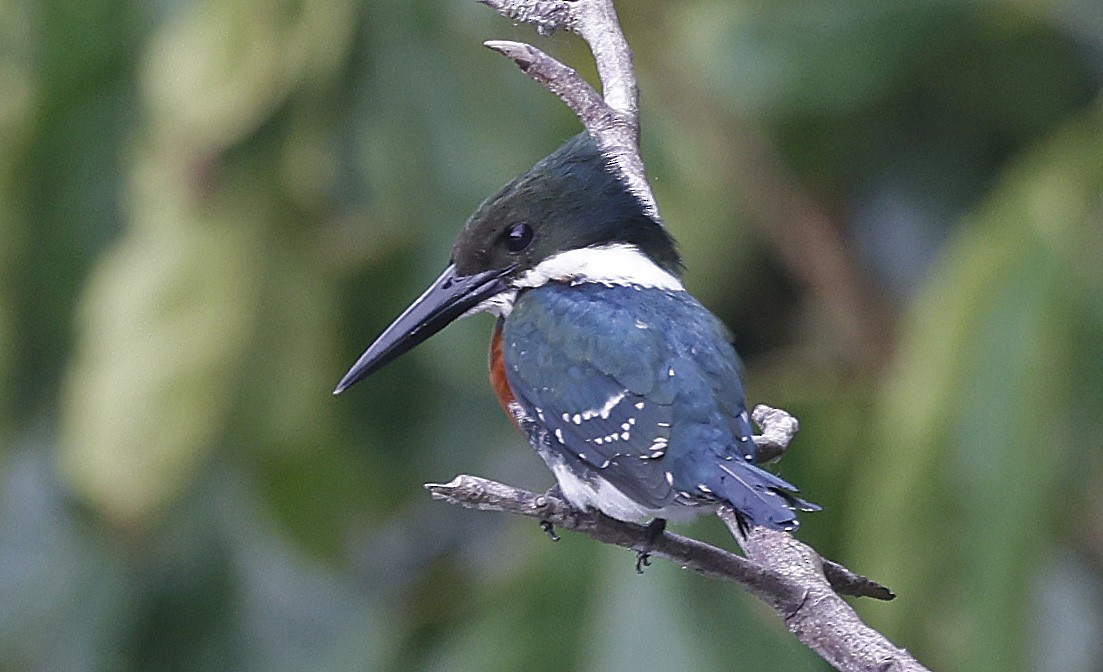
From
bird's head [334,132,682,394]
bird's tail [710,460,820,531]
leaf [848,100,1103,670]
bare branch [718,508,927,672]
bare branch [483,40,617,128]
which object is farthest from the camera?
leaf [848,100,1103,670]

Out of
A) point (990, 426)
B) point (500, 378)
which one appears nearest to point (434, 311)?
point (500, 378)

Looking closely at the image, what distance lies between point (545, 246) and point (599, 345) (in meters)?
0.13

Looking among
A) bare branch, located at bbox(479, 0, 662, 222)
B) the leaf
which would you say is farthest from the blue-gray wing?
the leaf

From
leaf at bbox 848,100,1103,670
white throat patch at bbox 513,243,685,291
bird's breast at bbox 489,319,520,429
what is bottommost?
leaf at bbox 848,100,1103,670

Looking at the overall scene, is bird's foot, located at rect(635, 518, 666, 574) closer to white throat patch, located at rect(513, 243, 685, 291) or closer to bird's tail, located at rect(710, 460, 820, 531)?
bird's tail, located at rect(710, 460, 820, 531)

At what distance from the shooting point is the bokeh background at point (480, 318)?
5.98ft

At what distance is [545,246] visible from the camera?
4.72ft

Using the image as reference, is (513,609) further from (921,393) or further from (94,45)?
(94,45)

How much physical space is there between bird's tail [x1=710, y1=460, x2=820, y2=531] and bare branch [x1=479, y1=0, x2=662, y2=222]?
11.0 inches

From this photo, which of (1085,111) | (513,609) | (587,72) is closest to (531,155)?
(587,72)

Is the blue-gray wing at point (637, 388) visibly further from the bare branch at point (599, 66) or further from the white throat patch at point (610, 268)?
the bare branch at point (599, 66)

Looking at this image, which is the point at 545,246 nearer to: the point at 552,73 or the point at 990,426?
the point at 552,73

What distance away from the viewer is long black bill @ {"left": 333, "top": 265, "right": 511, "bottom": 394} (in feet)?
4.61

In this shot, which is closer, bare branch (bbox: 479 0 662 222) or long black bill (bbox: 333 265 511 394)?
bare branch (bbox: 479 0 662 222)
